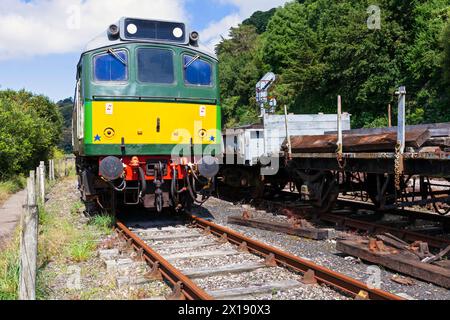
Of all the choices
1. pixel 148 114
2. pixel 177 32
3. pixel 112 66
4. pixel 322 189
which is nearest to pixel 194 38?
pixel 177 32

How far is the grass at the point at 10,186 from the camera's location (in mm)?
16297

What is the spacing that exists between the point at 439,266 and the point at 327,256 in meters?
1.50

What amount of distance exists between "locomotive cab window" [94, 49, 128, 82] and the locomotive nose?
1529 mm

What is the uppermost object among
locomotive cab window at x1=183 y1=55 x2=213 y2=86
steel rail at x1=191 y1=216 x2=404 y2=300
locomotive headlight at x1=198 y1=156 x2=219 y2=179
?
locomotive cab window at x1=183 y1=55 x2=213 y2=86

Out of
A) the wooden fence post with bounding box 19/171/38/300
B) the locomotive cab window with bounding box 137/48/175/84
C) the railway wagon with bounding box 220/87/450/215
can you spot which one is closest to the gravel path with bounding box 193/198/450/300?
the railway wagon with bounding box 220/87/450/215

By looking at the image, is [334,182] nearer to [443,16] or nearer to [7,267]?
[7,267]

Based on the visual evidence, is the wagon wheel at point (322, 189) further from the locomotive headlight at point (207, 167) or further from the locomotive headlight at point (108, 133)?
the locomotive headlight at point (108, 133)

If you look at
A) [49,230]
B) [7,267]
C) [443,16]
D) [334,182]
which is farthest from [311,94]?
[7,267]

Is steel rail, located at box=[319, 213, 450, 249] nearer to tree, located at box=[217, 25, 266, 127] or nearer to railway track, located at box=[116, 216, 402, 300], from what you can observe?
railway track, located at box=[116, 216, 402, 300]

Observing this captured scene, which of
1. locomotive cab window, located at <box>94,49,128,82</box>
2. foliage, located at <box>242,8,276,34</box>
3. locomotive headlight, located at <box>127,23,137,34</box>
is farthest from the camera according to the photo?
foliage, located at <box>242,8,276,34</box>

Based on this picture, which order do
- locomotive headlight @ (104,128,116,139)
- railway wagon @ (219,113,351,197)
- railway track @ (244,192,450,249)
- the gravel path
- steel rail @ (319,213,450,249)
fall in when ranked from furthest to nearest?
1. railway wagon @ (219,113,351,197)
2. locomotive headlight @ (104,128,116,139)
3. railway track @ (244,192,450,249)
4. steel rail @ (319,213,450,249)
5. the gravel path

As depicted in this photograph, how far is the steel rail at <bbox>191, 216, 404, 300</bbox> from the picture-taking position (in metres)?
4.79

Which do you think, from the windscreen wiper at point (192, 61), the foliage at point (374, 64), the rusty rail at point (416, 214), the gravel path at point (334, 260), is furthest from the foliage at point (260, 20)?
the gravel path at point (334, 260)

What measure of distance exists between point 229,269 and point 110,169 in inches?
129
